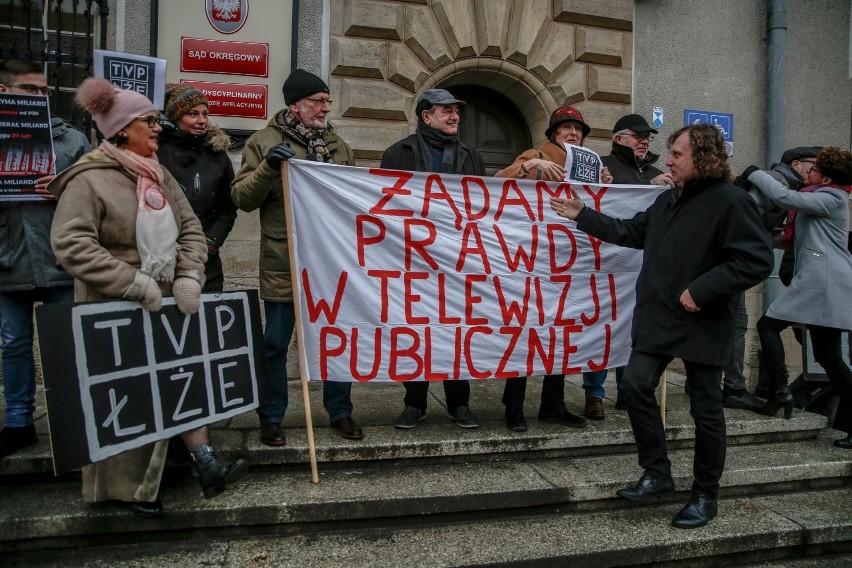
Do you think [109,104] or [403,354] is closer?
[109,104]

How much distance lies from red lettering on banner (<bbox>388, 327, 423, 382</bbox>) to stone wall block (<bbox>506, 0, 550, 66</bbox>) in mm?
3635

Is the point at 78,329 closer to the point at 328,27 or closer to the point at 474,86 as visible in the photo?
the point at 328,27

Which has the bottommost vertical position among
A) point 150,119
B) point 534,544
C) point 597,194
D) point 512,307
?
point 534,544

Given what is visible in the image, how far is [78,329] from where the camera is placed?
8.89 feet

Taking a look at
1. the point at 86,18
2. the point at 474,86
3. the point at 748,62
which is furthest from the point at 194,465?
the point at 748,62

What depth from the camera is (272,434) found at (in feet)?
12.0

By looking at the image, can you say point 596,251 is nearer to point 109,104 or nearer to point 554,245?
point 554,245

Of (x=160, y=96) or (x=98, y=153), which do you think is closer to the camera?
(x=98, y=153)

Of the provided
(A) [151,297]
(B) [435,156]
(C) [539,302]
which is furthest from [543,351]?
(A) [151,297]

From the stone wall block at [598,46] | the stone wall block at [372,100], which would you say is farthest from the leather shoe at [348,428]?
the stone wall block at [598,46]

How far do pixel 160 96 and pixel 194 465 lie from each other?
2044mm

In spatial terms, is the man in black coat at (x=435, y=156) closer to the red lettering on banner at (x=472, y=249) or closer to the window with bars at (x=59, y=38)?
the red lettering on banner at (x=472, y=249)

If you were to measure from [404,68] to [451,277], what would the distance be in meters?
2.88

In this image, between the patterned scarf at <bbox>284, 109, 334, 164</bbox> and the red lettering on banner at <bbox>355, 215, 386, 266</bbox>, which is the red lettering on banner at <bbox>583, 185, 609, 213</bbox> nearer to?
the red lettering on banner at <bbox>355, 215, 386, 266</bbox>
